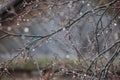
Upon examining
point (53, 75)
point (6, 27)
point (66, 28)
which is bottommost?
point (53, 75)

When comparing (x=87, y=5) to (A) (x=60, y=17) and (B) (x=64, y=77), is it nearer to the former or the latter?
(A) (x=60, y=17)

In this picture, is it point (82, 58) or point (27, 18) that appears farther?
point (27, 18)

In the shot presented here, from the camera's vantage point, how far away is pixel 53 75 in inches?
206

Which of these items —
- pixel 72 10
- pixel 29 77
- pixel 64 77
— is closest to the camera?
pixel 64 77

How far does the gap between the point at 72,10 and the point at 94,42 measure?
1.28 meters

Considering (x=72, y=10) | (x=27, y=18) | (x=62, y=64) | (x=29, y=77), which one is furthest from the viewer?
(x=29, y=77)

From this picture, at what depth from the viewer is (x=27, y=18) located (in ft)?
21.2

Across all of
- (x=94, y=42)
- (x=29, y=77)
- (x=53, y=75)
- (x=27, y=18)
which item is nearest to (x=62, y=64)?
(x=53, y=75)

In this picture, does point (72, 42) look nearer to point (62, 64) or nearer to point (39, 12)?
point (62, 64)

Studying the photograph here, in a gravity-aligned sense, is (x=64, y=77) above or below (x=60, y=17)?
below

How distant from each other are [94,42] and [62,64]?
543mm

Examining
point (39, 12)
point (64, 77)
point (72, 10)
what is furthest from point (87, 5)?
point (64, 77)

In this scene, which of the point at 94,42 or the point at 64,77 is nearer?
the point at 94,42

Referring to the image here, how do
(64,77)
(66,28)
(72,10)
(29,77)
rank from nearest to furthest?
(66,28)
(64,77)
(72,10)
(29,77)
